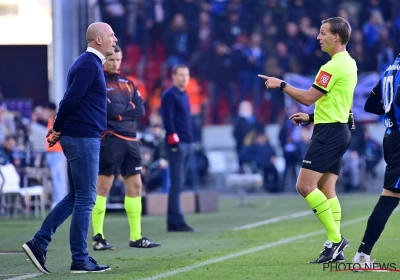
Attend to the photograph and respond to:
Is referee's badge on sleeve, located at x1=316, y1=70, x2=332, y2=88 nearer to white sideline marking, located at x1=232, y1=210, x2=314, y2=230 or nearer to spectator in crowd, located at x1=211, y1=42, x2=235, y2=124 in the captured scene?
white sideline marking, located at x1=232, y1=210, x2=314, y2=230

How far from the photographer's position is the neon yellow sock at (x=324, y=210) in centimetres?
746

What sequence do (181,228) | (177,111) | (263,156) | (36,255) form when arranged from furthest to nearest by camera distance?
1. (263,156)
2. (177,111)
3. (181,228)
4. (36,255)

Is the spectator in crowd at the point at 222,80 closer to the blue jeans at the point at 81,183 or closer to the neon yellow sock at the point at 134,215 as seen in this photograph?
the neon yellow sock at the point at 134,215

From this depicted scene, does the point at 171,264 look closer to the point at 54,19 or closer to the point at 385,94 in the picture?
the point at 385,94

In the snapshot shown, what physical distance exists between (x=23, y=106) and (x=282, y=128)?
7.25 metres

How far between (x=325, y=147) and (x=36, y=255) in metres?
Result: 2.48

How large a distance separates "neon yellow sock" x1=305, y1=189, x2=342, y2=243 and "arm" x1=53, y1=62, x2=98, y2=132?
2028mm

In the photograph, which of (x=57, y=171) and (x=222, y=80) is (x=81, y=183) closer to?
(x=57, y=171)

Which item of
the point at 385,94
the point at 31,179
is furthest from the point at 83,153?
the point at 31,179

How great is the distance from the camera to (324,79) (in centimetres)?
729

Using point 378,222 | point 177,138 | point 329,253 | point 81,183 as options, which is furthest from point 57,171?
point 378,222

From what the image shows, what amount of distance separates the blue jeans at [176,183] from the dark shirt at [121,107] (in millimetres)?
2049

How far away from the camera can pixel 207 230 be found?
11664 millimetres

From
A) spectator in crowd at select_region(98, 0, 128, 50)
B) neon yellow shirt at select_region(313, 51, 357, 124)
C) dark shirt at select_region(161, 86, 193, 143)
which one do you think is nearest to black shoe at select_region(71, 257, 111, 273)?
neon yellow shirt at select_region(313, 51, 357, 124)
